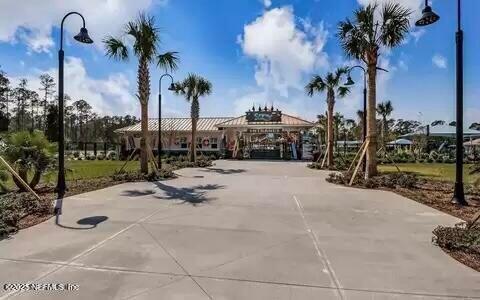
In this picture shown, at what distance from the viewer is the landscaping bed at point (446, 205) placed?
557 centimetres

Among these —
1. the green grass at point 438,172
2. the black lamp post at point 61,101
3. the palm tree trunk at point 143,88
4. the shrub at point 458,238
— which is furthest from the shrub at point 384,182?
the black lamp post at point 61,101

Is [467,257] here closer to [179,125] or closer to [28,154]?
[28,154]

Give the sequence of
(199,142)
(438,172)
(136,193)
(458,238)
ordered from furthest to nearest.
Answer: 1. (199,142)
2. (438,172)
3. (136,193)
4. (458,238)

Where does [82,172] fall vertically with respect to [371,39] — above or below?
below

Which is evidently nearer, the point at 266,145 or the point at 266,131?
the point at 266,131

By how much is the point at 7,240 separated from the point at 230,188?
7590mm

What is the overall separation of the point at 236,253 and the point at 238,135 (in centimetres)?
3325

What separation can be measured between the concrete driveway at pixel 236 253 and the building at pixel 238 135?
26598 mm

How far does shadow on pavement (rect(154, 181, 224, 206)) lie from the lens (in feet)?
33.6

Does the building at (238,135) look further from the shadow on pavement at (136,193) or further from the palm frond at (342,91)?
the shadow on pavement at (136,193)

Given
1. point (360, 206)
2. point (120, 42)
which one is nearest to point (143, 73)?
point (120, 42)

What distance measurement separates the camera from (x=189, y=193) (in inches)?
452

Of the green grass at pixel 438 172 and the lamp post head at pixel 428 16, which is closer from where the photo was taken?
the lamp post head at pixel 428 16

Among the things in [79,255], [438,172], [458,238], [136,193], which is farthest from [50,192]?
[438,172]
